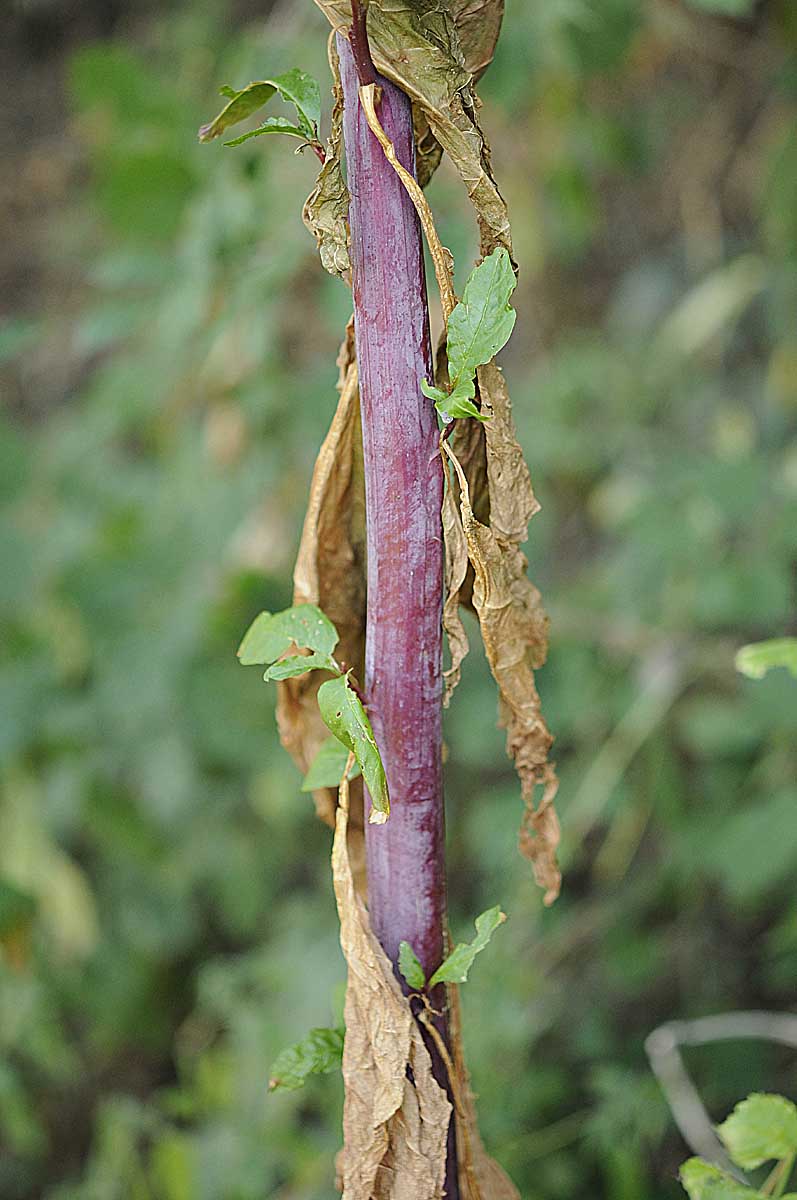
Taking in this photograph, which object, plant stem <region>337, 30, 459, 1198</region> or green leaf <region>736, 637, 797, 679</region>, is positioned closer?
plant stem <region>337, 30, 459, 1198</region>

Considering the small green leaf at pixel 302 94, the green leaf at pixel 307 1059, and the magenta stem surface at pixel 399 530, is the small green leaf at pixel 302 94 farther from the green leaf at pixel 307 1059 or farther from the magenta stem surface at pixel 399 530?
the green leaf at pixel 307 1059

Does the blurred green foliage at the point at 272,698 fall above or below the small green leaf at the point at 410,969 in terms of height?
above

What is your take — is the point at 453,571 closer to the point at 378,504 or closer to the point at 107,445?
the point at 378,504

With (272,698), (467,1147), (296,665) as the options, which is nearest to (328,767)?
(296,665)

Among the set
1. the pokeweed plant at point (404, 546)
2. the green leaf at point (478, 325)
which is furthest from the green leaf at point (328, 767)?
the green leaf at point (478, 325)

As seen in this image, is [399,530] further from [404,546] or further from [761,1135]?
[761,1135]

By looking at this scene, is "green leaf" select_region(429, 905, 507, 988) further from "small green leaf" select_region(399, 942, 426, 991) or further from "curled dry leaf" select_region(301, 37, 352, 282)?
"curled dry leaf" select_region(301, 37, 352, 282)

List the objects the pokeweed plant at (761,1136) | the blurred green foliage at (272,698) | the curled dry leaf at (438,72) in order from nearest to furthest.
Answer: the curled dry leaf at (438,72) < the pokeweed plant at (761,1136) < the blurred green foliage at (272,698)

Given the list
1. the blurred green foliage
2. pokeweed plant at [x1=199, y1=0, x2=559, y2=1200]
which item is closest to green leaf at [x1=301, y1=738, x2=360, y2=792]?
pokeweed plant at [x1=199, y1=0, x2=559, y2=1200]
